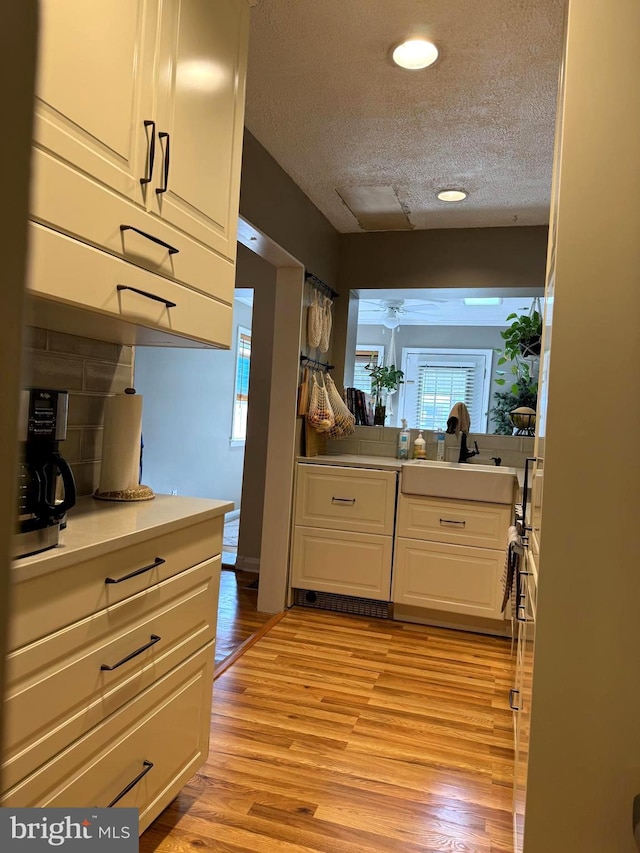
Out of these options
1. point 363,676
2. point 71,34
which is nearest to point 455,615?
point 363,676

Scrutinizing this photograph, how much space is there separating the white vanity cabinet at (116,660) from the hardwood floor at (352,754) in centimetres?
23

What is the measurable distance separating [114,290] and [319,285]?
2.54 metres

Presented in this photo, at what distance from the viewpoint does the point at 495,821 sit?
5.78ft

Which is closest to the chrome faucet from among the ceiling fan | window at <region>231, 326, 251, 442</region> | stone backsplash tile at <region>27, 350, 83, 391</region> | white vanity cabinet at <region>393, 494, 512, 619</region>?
white vanity cabinet at <region>393, 494, 512, 619</region>

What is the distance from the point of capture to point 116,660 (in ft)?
4.19

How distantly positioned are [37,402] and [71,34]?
692mm

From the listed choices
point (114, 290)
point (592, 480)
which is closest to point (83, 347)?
point (114, 290)

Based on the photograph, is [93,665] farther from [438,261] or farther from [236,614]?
[438,261]

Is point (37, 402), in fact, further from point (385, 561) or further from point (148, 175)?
point (385, 561)

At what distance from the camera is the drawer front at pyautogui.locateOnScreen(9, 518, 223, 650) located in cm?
103

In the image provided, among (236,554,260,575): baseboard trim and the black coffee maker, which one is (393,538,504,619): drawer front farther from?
the black coffee maker

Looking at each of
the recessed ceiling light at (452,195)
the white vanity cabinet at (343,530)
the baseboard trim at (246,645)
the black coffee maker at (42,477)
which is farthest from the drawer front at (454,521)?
the black coffee maker at (42,477)

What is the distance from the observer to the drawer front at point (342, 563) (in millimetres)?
3451

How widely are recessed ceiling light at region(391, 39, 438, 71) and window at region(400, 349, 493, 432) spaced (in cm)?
558
